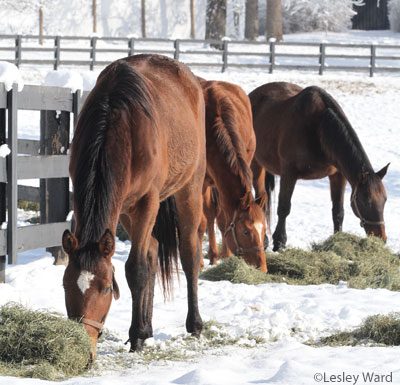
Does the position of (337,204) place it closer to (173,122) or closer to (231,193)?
(231,193)

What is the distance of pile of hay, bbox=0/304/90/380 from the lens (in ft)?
15.1

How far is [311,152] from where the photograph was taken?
10.5 meters

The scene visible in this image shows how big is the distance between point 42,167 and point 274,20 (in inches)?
1130

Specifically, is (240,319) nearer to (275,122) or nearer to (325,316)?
(325,316)

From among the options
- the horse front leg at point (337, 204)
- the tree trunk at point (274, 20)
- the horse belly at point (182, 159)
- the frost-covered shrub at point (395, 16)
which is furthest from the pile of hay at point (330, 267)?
the frost-covered shrub at point (395, 16)

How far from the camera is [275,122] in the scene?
452 inches

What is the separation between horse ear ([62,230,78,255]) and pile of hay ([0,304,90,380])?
0.38 metres

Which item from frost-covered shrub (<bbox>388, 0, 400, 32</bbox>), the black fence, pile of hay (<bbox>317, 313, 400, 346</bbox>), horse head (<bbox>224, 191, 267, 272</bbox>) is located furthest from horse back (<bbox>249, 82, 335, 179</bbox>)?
the black fence

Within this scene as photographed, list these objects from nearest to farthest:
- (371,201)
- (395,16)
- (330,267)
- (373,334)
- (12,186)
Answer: (373,334) < (12,186) < (330,267) < (371,201) < (395,16)

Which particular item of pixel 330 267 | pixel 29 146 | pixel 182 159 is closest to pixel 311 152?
pixel 330 267

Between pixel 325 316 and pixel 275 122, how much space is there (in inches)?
213

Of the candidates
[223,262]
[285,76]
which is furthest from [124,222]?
[285,76]

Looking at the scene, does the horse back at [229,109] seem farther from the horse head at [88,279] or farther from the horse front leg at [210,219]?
the horse head at [88,279]

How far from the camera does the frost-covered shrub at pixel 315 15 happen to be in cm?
4425
